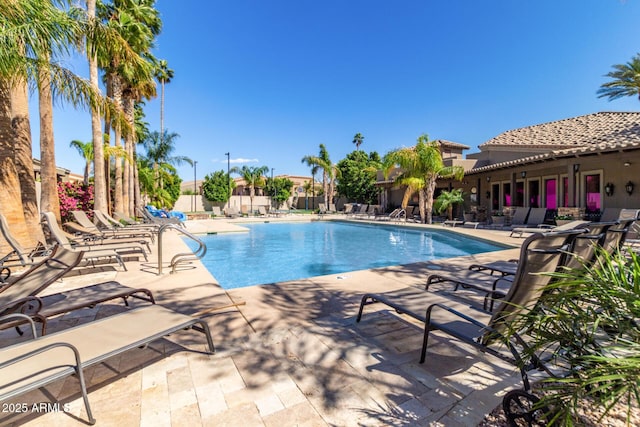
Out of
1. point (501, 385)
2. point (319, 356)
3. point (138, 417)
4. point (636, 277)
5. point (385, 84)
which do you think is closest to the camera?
point (636, 277)

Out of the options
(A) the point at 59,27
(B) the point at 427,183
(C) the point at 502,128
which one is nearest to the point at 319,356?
(A) the point at 59,27

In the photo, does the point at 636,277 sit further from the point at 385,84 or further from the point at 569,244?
the point at 385,84

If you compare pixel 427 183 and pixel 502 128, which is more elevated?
pixel 502 128

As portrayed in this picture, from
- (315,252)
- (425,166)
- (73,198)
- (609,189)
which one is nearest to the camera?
(315,252)

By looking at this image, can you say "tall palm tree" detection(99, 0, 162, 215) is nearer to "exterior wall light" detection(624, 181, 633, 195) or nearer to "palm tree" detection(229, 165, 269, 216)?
"exterior wall light" detection(624, 181, 633, 195)

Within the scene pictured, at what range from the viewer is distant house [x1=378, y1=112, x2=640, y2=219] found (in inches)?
425

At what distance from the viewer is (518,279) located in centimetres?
203

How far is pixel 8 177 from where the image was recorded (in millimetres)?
6531

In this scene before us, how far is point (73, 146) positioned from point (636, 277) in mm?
29343

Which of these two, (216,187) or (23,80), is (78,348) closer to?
(23,80)

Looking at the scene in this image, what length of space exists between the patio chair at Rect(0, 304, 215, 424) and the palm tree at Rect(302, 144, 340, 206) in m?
31.8

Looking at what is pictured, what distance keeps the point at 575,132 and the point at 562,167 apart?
15.9 feet

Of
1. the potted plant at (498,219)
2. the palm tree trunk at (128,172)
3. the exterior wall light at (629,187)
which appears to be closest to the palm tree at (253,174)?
the palm tree trunk at (128,172)

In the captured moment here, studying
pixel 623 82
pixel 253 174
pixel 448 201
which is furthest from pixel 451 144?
pixel 253 174
